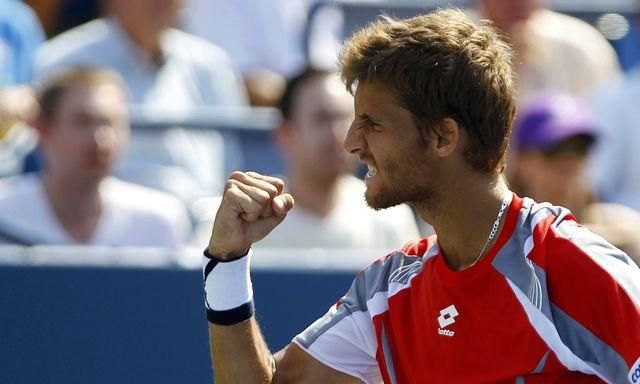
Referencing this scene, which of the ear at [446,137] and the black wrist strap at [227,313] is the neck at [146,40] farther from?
the ear at [446,137]

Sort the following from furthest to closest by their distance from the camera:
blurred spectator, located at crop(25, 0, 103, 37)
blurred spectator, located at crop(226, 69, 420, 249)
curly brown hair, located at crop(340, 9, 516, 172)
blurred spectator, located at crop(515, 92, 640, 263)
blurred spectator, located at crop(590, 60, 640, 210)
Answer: blurred spectator, located at crop(25, 0, 103, 37) → blurred spectator, located at crop(590, 60, 640, 210) → blurred spectator, located at crop(226, 69, 420, 249) → blurred spectator, located at crop(515, 92, 640, 263) → curly brown hair, located at crop(340, 9, 516, 172)

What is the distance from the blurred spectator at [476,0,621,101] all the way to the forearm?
357 centimetres

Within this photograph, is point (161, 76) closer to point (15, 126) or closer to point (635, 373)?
point (15, 126)

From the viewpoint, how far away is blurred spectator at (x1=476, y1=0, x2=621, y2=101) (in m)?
6.43

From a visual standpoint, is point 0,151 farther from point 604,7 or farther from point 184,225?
point 604,7

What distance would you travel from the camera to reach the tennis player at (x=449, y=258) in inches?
103

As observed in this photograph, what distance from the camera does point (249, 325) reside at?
9.84 ft

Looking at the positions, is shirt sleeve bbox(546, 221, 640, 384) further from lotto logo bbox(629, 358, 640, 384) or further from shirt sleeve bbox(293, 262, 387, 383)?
shirt sleeve bbox(293, 262, 387, 383)

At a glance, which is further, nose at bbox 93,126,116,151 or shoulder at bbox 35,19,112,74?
shoulder at bbox 35,19,112,74

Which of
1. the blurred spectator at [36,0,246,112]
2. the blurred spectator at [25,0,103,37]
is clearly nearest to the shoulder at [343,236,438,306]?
the blurred spectator at [36,0,246,112]

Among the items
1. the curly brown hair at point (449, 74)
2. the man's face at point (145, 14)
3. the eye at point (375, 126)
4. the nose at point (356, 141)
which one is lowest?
the man's face at point (145, 14)

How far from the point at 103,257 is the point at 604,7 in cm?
385

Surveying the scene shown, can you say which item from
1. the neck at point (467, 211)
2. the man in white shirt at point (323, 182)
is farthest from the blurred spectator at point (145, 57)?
the neck at point (467, 211)

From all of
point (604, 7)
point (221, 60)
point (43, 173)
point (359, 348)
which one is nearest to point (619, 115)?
point (604, 7)
